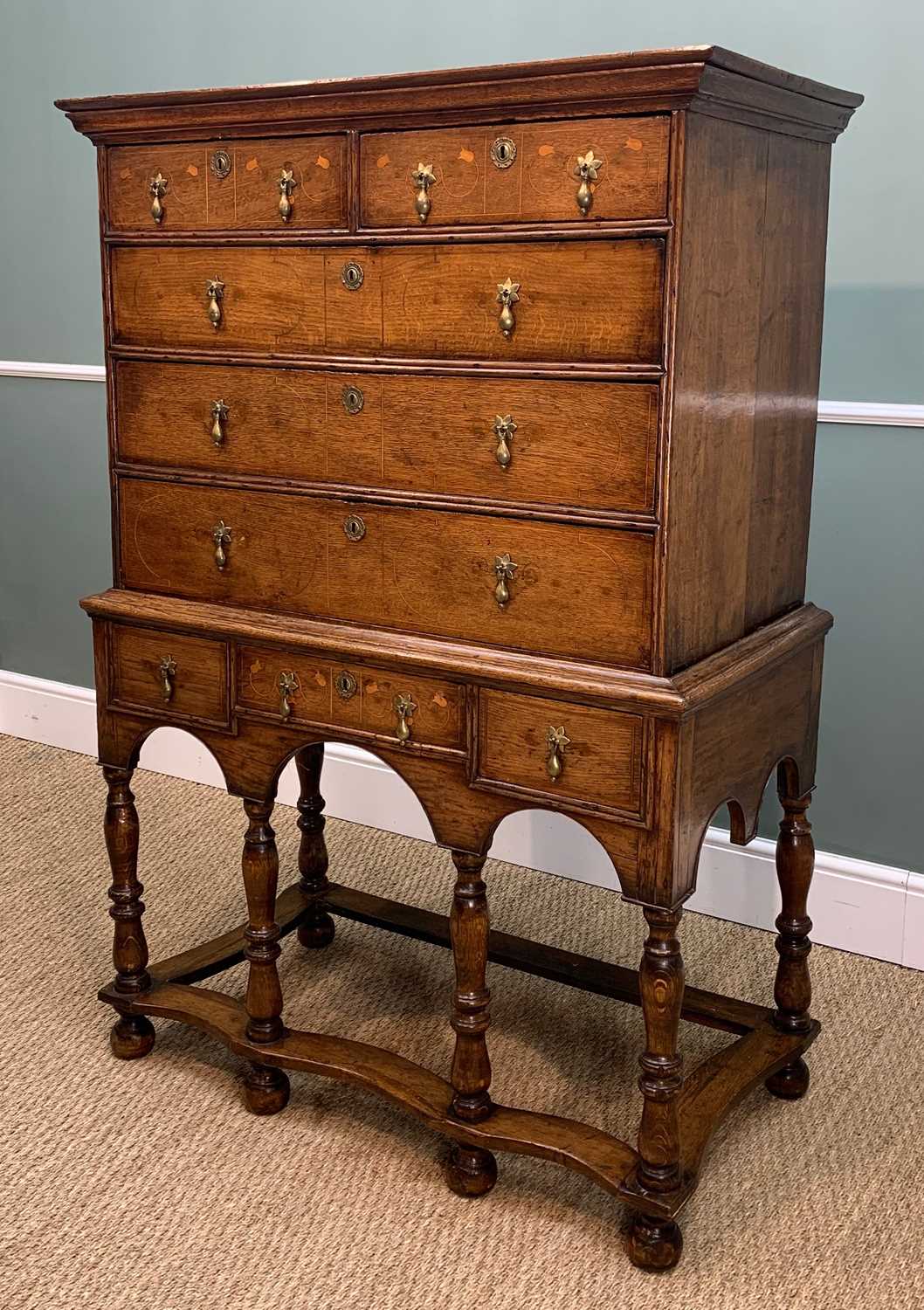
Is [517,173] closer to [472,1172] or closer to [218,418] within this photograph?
[218,418]

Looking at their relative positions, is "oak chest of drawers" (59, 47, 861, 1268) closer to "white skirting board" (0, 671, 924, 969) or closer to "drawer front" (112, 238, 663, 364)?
"drawer front" (112, 238, 663, 364)

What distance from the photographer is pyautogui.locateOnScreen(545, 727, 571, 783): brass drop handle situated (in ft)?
6.41

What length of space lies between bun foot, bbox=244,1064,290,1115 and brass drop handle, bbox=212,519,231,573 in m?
0.81

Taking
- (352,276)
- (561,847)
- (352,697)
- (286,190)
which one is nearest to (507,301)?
(352,276)

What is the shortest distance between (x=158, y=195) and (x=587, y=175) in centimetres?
73

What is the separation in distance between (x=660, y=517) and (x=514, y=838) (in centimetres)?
155

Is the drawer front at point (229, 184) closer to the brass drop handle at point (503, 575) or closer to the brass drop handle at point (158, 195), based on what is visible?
the brass drop handle at point (158, 195)

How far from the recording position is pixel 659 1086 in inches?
78.7

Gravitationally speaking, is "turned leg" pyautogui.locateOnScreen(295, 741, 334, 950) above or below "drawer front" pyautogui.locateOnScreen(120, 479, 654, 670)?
below

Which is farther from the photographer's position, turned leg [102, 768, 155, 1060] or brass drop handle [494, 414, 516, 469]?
turned leg [102, 768, 155, 1060]

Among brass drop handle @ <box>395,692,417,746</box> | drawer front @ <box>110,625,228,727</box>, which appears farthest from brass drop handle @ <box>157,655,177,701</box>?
brass drop handle @ <box>395,692,417,746</box>

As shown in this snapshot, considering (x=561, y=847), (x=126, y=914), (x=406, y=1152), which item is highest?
(x=126, y=914)

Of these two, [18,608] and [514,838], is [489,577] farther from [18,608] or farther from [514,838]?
[18,608]

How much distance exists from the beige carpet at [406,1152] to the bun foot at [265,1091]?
0.03 meters
